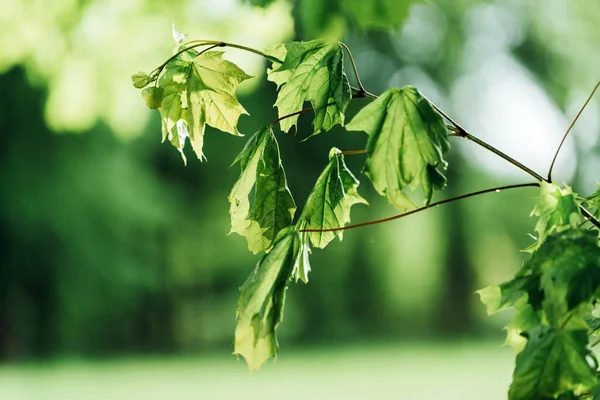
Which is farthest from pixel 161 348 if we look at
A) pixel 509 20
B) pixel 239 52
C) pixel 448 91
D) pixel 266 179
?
pixel 266 179

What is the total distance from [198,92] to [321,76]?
16cm

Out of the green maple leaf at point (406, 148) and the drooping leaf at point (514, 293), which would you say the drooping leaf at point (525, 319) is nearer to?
the drooping leaf at point (514, 293)

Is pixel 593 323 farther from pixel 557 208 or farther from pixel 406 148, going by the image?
pixel 406 148

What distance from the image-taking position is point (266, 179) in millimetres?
926

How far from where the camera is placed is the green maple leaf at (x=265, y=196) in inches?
36.3

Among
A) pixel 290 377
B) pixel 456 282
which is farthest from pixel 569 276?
pixel 456 282

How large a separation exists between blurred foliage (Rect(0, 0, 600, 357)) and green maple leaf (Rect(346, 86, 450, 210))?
383 inches

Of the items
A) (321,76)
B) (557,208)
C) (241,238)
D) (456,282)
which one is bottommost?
(557,208)

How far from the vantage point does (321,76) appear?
0.90 metres

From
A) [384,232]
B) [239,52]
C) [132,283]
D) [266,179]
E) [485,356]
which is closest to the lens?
[266,179]

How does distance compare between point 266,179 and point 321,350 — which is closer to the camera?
point 266,179

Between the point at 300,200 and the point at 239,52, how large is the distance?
9995 mm

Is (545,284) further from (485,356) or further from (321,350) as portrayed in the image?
(321,350)

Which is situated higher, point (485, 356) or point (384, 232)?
point (384, 232)
